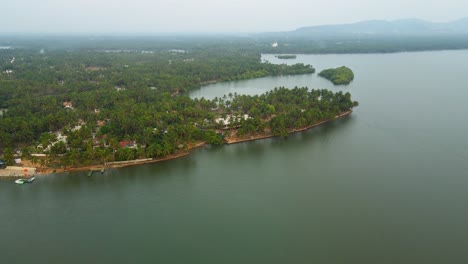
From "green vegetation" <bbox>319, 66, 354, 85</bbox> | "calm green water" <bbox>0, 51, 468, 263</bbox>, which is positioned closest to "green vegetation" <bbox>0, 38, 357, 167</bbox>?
"calm green water" <bbox>0, 51, 468, 263</bbox>

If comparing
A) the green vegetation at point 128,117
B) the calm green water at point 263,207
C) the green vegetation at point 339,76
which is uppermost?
the green vegetation at point 339,76

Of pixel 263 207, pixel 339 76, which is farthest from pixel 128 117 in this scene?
pixel 339 76

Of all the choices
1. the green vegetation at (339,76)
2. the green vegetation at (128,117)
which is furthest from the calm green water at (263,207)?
the green vegetation at (339,76)

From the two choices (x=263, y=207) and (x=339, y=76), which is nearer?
(x=263, y=207)

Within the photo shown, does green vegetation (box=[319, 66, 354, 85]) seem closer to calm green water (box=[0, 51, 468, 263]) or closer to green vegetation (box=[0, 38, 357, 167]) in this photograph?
green vegetation (box=[0, 38, 357, 167])

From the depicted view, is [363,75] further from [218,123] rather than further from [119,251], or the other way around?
[119,251]

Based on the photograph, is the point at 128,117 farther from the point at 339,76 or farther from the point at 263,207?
the point at 339,76


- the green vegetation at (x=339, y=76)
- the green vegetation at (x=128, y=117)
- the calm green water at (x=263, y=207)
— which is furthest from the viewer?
the green vegetation at (x=339, y=76)

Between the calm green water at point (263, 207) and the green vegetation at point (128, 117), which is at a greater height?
the green vegetation at point (128, 117)

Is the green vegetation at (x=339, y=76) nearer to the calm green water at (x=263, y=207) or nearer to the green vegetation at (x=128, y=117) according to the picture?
the green vegetation at (x=128, y=117)
